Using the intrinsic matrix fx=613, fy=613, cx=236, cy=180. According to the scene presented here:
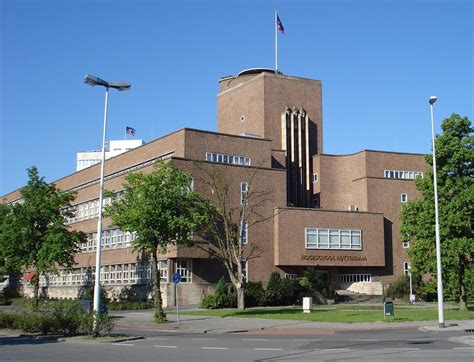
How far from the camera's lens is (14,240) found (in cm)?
4556

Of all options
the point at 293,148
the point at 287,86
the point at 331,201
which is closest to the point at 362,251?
the point at 331,201

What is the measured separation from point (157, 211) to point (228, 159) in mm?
22170

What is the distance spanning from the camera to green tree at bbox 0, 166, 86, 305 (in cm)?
4534

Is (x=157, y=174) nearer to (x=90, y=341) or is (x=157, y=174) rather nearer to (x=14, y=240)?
(x=90, y=341)

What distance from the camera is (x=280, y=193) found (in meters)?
54.5

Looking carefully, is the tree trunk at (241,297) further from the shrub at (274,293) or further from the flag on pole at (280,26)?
the flag on pole at (280,26)

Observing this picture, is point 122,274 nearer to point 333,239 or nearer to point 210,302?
point 210,302

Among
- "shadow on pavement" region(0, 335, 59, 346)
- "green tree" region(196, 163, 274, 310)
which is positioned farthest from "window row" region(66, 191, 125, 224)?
"shadow on pavement" region(0, 335, 59, 346)

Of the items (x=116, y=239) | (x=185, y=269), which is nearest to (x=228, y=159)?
(x=185, y=269)

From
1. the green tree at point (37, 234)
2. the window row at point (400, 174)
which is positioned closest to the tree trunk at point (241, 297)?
the green tree at point (37, 234)

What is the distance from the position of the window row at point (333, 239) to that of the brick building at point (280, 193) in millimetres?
91

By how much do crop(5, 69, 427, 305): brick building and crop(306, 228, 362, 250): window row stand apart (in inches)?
3.6

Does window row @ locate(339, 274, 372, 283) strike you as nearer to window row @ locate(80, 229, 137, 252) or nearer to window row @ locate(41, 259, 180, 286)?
window row @ locate(41, 259, 180, 286)

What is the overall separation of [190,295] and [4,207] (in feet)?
57.6
